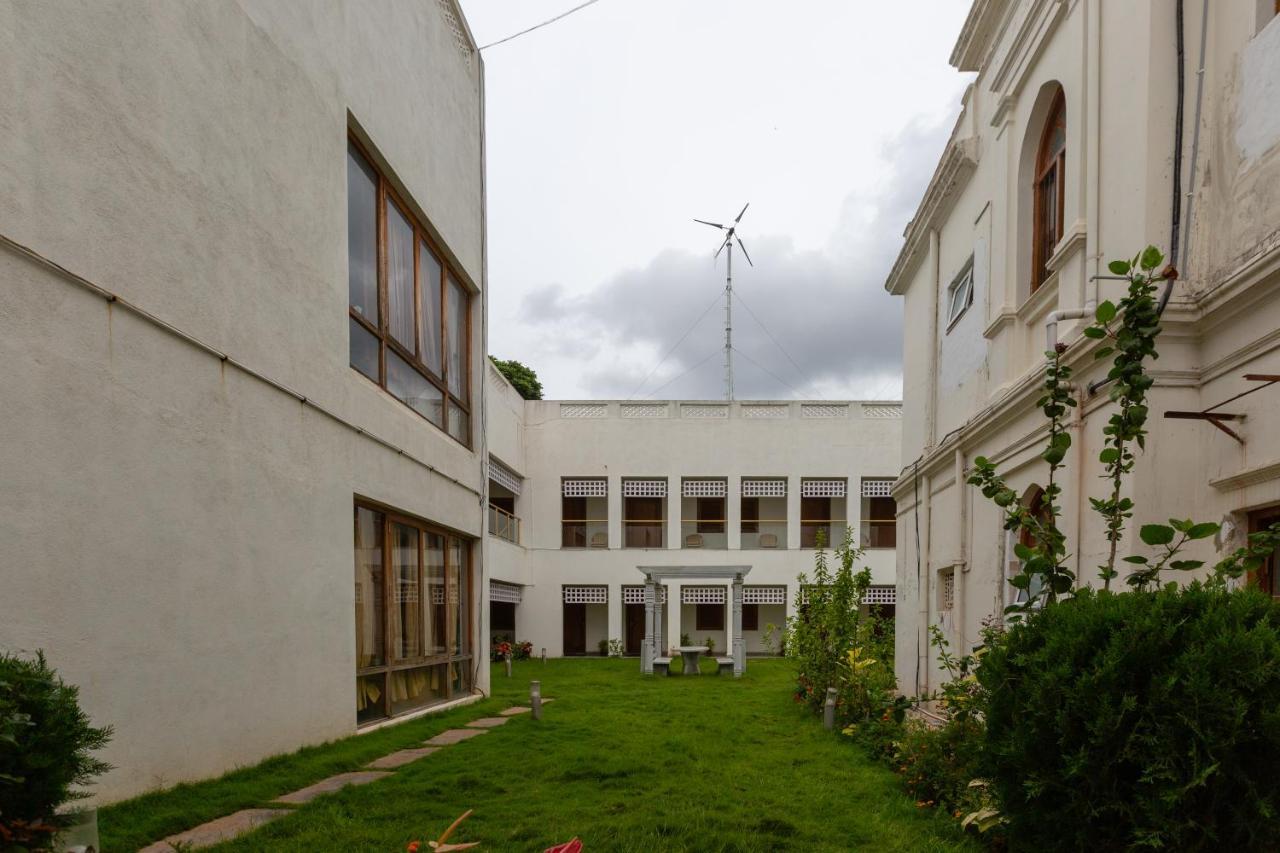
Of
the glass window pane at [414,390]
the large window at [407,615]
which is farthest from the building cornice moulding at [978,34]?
the large window at [407,615]

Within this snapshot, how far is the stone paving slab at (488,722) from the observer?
9.48m

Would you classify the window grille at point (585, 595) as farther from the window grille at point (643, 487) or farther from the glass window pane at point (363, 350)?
the glass window pane at point (363, 350)

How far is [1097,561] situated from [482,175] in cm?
999

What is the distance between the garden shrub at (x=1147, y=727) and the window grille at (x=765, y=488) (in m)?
22.2

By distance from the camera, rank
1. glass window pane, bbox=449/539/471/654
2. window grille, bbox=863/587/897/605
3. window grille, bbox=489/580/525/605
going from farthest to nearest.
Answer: window grille, bbox=863/587/897/605, window grille, bbox=489/580/525/605, glass window pane, bbox=449/539/471/654

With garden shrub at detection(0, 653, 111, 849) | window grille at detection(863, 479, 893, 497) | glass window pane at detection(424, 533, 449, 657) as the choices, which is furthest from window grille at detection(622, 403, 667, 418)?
garden shrub at detection(0, 653, 111, 849)

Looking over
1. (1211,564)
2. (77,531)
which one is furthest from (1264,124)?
(77,531)

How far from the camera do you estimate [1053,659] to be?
3.56 metres

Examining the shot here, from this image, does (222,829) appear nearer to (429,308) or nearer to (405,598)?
(405,598)

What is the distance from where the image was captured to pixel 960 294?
9.57m

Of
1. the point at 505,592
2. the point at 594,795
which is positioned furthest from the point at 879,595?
the point at 594,795

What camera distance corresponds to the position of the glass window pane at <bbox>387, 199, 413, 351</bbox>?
31.4 ft

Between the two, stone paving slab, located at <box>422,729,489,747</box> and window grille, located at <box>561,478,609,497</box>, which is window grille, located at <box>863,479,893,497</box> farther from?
stone paving slab, located at <box>422,729,489,747</box>

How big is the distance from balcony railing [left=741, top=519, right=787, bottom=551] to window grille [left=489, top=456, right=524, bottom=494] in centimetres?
658
